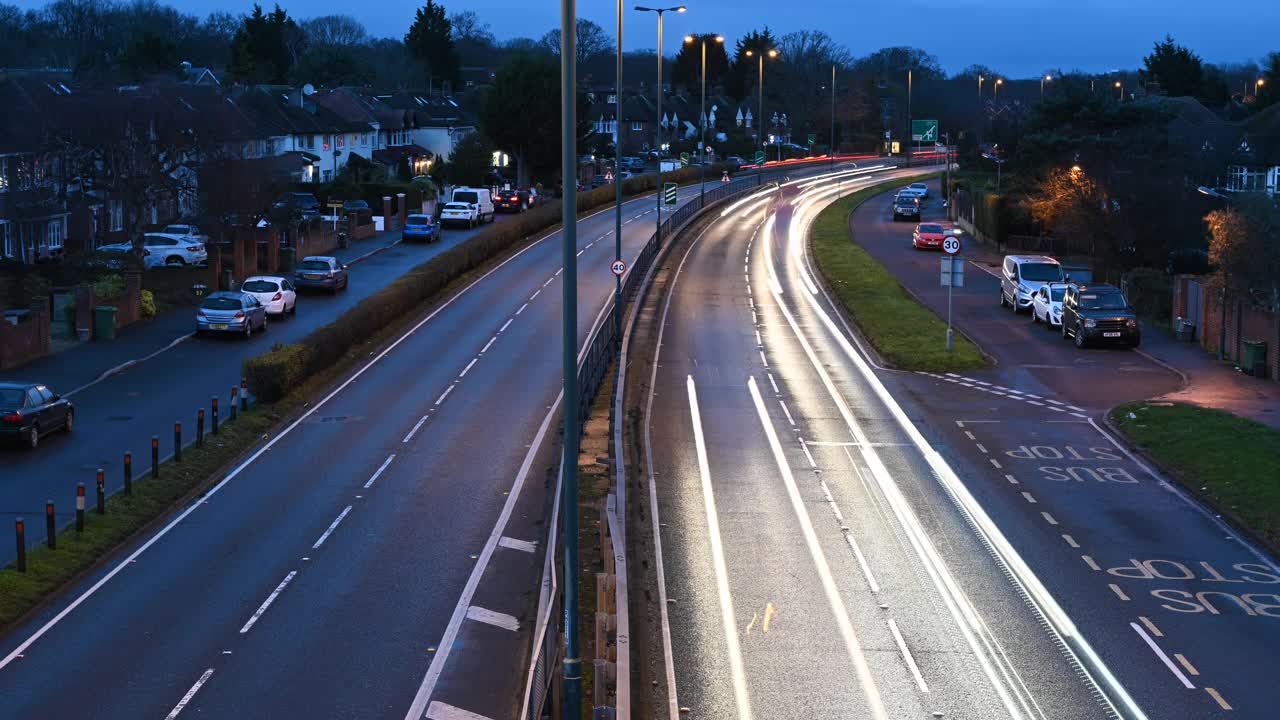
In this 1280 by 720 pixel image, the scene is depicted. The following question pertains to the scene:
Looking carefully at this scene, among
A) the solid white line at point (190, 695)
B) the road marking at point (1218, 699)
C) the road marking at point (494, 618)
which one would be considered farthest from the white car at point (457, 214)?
the road marking at point (1218, 699)

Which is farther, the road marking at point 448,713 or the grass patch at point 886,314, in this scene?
the grass patch at point 886,314

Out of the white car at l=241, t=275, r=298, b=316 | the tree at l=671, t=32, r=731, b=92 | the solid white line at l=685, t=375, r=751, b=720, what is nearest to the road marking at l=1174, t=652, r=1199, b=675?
the solid white line at l=685, t=375, r=751, b=720

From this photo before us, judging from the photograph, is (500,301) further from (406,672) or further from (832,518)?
(406,672)

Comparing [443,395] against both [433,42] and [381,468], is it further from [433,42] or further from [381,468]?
[433,42]

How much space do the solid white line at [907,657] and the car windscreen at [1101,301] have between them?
26562 millimetres

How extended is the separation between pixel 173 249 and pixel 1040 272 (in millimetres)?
33384

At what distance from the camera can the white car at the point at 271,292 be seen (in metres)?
46.1

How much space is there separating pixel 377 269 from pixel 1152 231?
31961 millimetres

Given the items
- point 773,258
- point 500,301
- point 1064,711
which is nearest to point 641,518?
point 1064,711

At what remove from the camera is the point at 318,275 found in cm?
5172

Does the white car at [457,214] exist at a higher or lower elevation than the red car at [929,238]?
higher

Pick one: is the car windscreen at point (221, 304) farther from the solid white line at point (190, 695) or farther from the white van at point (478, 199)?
the white van at point (478, 199)

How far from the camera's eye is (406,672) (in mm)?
17031

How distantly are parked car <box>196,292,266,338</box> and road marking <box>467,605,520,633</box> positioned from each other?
2535 cm
